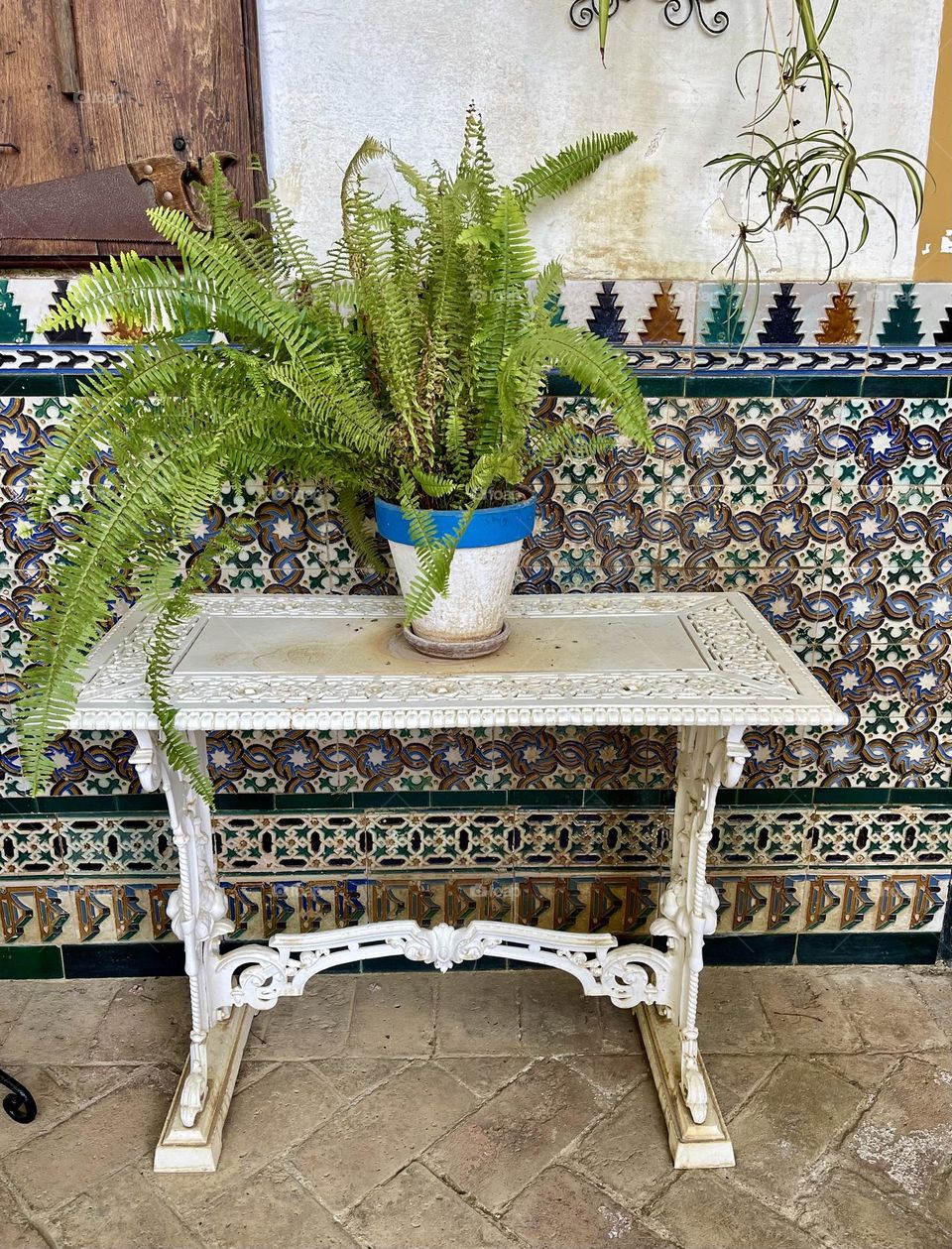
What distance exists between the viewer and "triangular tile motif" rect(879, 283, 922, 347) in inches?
83.9

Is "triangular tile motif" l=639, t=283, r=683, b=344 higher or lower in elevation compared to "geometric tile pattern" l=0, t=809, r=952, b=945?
higher

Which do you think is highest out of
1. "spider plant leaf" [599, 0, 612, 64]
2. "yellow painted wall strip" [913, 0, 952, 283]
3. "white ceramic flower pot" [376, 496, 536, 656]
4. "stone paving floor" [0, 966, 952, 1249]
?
"spider plant leaf" [599, 0, 612, 64]

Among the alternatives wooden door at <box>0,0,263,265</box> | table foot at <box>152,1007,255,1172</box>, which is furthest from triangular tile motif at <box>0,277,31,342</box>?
table foot at <box>152,1007,255,1172</box>

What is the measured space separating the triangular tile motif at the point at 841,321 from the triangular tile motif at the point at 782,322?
5 centimetres

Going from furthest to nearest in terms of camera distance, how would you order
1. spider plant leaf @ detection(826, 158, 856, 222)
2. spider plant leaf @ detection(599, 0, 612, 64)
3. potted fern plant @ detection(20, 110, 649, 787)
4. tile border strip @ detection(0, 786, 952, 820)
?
1. tile border strip @ detection(0, 786, 952, 820)
2. spider plant leaf @ detection(826, 158, 856, 222)
3. spider plant leaf @ detection(599, 0, 612, 64)
4. potted fern plant @ detection(20, 110, 649, 787)

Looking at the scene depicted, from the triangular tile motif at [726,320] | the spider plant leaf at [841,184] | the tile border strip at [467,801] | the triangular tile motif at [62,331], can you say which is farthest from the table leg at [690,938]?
the triangular tile motif at [62,331]

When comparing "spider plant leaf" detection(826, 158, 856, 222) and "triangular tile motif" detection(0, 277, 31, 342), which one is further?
"triangular tile motif" detection(0, 277, 31, 342)

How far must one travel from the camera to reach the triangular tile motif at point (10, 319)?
2.08 metres

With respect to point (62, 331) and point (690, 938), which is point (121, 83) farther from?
point (690, 938)

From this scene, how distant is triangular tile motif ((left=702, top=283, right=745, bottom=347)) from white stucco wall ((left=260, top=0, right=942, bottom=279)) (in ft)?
0.58

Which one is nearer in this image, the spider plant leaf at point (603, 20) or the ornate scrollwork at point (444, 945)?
the spider plant leaf at point (603, 20)

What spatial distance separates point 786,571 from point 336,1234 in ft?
5.09

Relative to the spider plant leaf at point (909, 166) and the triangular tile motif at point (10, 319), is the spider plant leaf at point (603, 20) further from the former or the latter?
the triangular tile motif at point (10, 319)

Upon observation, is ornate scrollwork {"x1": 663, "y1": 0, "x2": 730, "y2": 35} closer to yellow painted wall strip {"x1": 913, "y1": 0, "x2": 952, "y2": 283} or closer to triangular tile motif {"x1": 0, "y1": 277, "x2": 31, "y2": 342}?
yellow painted wall strip {"x1": 913, "y1": 0, "x2": 952, "y2": 283}
